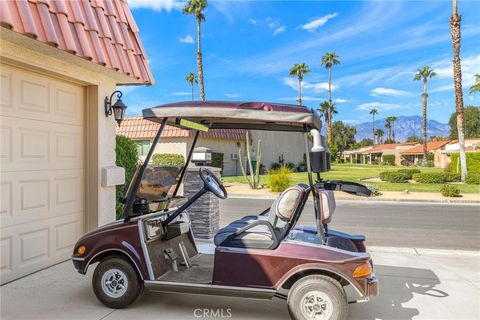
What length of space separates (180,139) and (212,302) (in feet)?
69.5

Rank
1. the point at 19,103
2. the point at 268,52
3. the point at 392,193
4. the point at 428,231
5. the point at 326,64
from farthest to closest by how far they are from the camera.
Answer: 1. the point at 326,64
2. the point at 268,52
3. the point at 392,193
4. the point at 428,231
5. the point at 19,103

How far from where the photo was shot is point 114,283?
12.7ft

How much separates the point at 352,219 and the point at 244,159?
17.8m

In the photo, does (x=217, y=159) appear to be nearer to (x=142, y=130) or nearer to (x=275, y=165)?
(x=142, y=130)

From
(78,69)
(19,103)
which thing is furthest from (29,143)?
(78,69)

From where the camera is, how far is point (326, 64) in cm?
5062

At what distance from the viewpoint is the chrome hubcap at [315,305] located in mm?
3379

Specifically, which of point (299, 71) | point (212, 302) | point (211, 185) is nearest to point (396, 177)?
point (212, 302)

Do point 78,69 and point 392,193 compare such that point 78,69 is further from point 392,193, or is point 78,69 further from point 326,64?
point 326,64

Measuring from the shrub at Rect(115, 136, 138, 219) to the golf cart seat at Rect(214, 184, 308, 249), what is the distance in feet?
11.8

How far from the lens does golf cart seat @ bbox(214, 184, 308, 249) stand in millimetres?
3604

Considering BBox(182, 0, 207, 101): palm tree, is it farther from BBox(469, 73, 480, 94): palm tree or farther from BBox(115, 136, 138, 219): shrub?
BBox(115, 136, 138, 219): shrub

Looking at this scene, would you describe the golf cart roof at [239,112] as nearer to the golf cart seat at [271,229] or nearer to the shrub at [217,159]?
the golf cart seat at [271,229]
